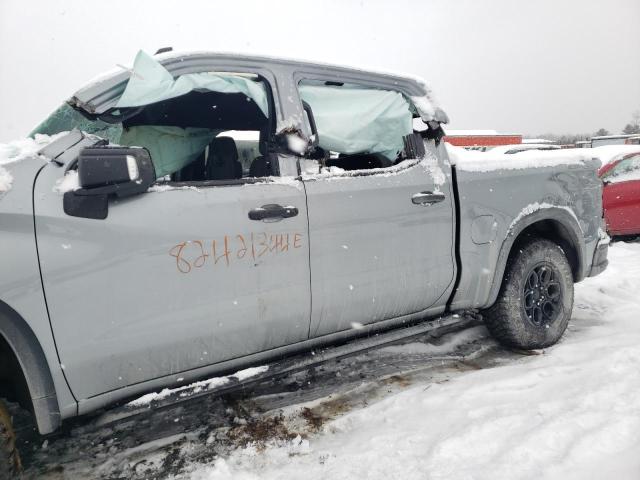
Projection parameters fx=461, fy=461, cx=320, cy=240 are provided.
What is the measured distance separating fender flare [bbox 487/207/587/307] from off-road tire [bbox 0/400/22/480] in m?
2.80

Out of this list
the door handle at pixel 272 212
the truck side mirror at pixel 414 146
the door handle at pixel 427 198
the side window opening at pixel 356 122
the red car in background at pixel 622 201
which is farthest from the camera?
the red car in background at pixel 622 201

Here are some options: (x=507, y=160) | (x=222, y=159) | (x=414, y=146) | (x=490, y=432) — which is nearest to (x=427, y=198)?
(x=414, y=146)

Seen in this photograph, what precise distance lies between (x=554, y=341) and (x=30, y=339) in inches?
132

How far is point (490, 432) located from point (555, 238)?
1.92 meters

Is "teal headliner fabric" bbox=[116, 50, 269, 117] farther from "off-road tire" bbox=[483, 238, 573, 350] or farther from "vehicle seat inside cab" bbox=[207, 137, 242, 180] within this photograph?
"off-road tire" bbox=[483, 238, 573, 350]

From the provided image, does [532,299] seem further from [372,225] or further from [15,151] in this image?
[15,151]

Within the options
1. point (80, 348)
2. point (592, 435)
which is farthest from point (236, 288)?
point (592, 435)

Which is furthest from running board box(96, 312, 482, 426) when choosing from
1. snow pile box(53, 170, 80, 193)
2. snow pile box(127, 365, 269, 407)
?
snow pile box(53, 170, 80, 193)

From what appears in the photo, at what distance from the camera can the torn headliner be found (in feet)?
6.77

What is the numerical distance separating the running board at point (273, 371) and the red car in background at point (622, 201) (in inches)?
226

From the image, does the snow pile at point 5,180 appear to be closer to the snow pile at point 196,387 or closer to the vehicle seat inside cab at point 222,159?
the snow pile at point 196,387

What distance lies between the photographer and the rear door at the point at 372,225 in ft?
8.04

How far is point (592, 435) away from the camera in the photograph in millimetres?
2162

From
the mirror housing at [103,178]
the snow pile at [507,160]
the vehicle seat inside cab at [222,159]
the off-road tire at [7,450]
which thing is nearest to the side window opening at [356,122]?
the snow pile at [507,160]
